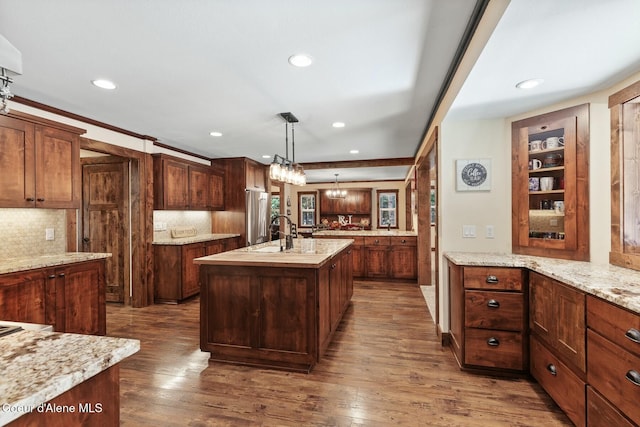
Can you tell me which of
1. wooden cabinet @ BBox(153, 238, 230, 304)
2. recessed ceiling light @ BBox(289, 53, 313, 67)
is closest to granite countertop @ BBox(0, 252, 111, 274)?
wooden cabinet @ BBox(153, 238, 230, 304)

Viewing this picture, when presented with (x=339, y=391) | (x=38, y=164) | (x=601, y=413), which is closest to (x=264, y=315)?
(x=339, y=391)

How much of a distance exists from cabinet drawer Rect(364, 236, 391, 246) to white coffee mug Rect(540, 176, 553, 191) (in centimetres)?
324

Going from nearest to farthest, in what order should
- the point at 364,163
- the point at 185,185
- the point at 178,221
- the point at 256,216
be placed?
the point at 185,185 → the point at 178,221 → the point at 256,216 → the point at 364,163

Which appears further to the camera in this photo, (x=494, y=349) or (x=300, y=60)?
(x=494, y=349)

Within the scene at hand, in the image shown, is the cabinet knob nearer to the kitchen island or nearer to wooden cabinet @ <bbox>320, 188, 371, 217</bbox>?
the kitchen island

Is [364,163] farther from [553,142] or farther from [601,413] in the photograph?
[601,413]

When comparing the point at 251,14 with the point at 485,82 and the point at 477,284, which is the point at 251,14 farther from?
the point at 477,284

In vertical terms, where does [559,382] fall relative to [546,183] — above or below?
below

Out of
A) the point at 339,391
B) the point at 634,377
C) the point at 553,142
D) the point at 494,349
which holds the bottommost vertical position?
the point at 339,391

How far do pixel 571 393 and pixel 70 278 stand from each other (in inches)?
155

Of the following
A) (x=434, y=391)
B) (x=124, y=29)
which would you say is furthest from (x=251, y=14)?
(x=434, y=391)

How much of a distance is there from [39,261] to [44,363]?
2609 mm

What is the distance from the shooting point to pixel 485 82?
211 cm

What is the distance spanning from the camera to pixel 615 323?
149 cm
